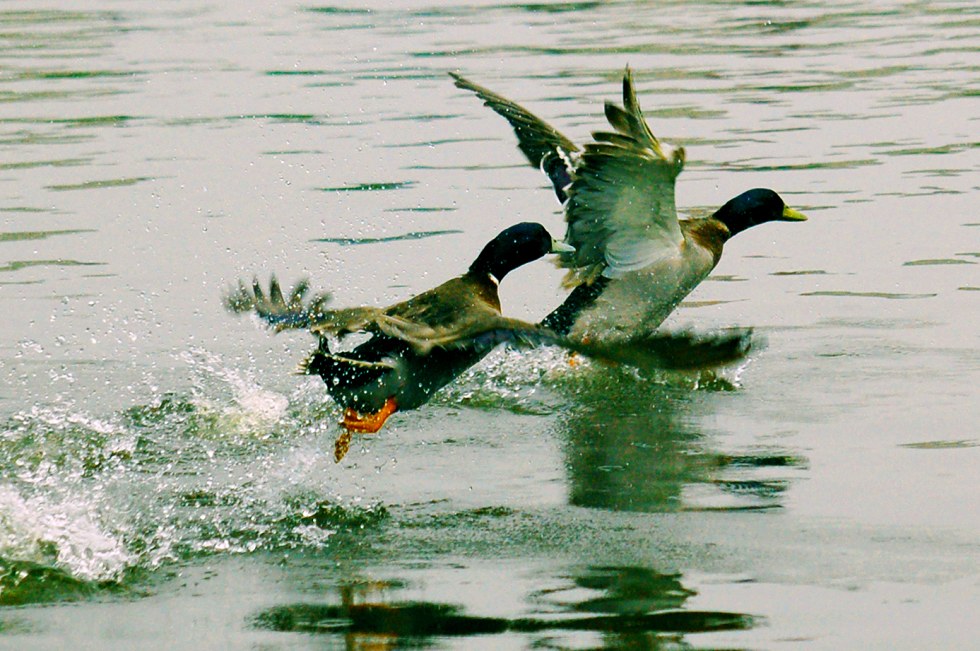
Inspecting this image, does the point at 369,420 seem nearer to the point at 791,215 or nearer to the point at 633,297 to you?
the point at 633,297

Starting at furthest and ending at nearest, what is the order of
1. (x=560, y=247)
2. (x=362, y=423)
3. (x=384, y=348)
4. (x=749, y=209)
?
(x=749, y=209), (x=560, y=247), (x=384, y=348), (x=362, y=423)

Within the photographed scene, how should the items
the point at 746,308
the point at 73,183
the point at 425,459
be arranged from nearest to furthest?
1. the point at 425,459
2. the point at 746,308
3. the point at 73,183

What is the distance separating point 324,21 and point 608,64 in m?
8.18

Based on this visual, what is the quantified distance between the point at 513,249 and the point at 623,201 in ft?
2.39

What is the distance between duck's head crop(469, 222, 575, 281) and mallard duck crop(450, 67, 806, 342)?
322 mm

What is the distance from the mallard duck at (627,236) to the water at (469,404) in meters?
0.44

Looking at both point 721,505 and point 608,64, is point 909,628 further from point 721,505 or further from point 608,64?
point 608,64

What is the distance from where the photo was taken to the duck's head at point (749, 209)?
1067cm

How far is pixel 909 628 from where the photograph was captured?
17.8 feet

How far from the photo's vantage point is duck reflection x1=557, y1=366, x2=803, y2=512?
6.93 metres

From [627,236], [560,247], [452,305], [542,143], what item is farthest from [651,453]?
[542,143]

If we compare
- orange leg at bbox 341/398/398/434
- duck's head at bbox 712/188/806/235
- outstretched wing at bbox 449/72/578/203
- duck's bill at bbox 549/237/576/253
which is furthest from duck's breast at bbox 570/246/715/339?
orange leg at bbox 341/398/398/434

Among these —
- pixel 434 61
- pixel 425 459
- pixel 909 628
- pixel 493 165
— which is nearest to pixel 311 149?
pixel 493 165

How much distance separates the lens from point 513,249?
28.9ft
